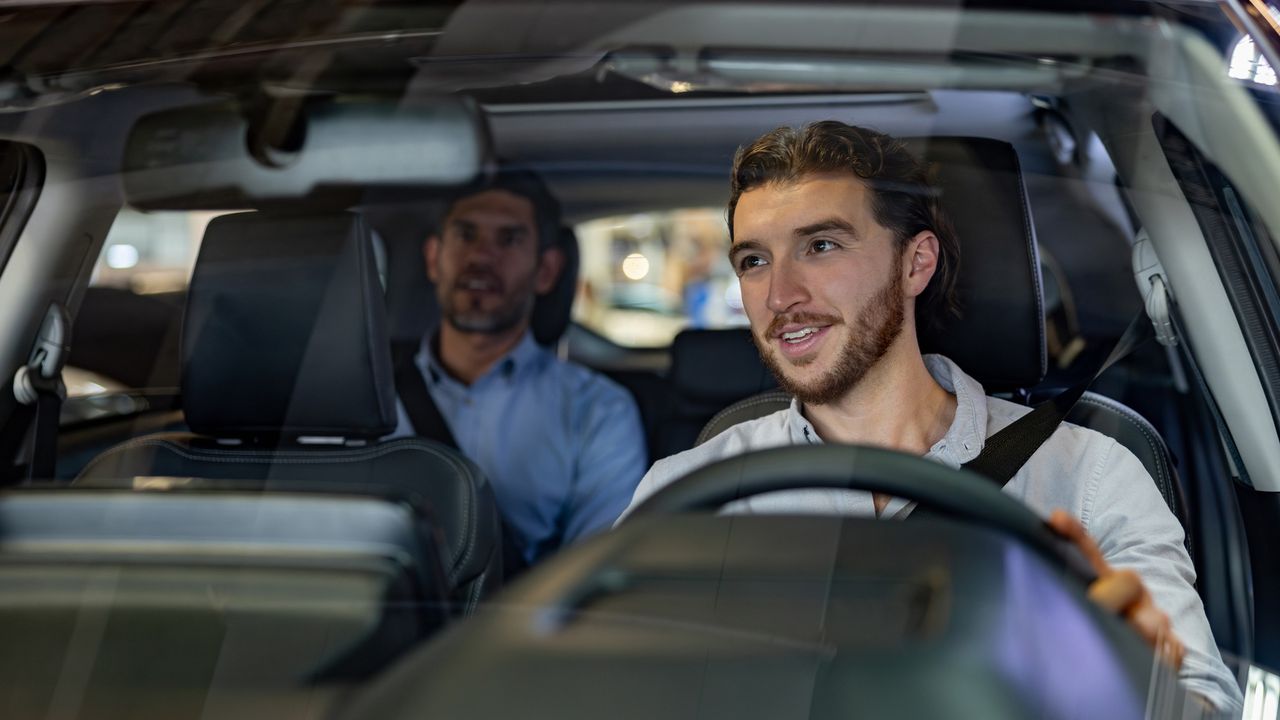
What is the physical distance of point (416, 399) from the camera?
176 cm

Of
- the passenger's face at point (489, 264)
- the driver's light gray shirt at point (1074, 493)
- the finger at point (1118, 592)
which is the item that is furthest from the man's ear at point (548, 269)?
the finger at point (1118, 592)

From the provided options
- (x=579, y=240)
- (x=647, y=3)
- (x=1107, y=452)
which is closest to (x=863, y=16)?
(x=647, y=3)

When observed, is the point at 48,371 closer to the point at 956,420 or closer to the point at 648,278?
the point at 956,420

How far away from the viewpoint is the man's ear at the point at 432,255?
2.01 metres

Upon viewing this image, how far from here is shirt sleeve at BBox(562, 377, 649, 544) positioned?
150 centimetres

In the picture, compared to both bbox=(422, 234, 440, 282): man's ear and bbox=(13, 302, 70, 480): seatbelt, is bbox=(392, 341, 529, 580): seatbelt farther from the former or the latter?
bbox=(13, 302, 70, 480): seatbelt

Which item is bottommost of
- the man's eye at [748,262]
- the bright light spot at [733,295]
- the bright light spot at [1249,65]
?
the bright light spot at [733,295]

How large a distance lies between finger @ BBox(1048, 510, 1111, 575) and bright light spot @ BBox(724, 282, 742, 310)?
466 mm

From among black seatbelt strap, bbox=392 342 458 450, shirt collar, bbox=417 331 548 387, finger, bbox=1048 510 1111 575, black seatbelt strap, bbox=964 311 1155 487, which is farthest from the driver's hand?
shirt collar, bbox=417 331 548 387

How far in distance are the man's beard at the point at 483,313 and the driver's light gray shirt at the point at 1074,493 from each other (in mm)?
866

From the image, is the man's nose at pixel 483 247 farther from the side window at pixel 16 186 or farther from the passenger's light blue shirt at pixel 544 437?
the side window at pixel 16 186

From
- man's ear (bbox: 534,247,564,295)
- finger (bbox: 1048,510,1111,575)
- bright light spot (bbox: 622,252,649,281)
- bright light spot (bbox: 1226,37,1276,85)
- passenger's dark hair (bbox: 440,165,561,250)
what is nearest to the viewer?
finger (bbox: 1048,510,1111,575)

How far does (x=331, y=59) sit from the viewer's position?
4.71 feet

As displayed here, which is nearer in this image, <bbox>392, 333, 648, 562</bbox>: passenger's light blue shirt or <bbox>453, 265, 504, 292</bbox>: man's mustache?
<bbox>392, 333, 648, 562</bbox>: passenger's light blue shirt
